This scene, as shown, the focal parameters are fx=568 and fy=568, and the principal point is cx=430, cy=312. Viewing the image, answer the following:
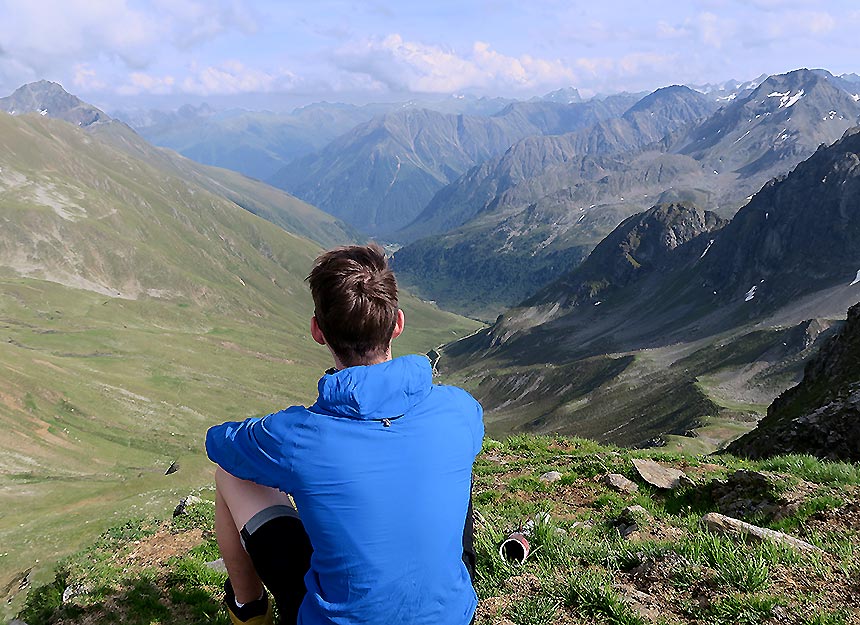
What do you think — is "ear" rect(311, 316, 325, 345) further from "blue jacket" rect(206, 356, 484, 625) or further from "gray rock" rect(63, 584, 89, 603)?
"gray rock" rect(63, 584, 89, 603)

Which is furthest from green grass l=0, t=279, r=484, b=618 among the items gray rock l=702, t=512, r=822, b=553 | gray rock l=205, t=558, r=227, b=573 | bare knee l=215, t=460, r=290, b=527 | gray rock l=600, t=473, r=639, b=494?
gray rock l=702, t=512, r=822, b=553

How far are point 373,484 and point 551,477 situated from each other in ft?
37.5

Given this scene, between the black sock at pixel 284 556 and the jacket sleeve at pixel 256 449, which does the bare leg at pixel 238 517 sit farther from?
the jacket sleeve at pixel 256 449

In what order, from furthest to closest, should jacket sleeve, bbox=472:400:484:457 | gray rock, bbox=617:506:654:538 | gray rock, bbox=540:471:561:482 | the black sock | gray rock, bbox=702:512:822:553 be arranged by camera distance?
gray rock, bbox=540:471:561:482, gray rock, bbox=617:506:654:538, gray rock, bbox=702:512:822:553, the black sock, jacket sleeve, bbox=472:400:484:457

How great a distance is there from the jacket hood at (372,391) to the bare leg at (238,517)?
5.18 ft

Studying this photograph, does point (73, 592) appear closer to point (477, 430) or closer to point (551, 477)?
point (477, 430)

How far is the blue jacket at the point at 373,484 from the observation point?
15.3 ft

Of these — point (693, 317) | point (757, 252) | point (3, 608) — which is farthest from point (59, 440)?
point (757, 252)

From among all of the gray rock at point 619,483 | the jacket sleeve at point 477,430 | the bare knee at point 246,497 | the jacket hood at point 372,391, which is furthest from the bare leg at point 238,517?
the gray rock at point 619,483

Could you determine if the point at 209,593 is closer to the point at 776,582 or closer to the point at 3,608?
the point at 776,582

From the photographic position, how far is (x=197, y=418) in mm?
128375

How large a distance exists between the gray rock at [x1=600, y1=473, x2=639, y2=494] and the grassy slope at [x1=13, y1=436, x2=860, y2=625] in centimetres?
20

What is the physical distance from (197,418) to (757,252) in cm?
18638

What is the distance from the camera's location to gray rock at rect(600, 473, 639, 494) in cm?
1333
